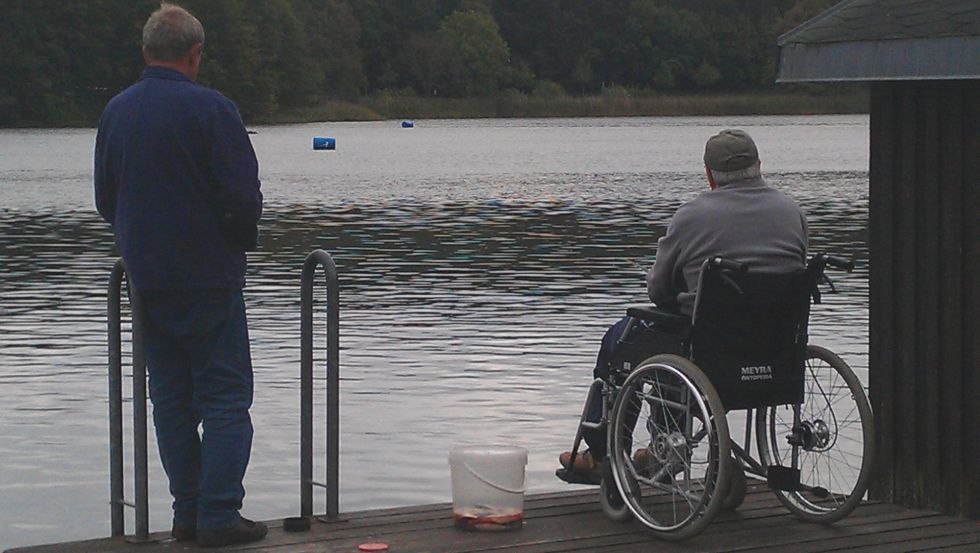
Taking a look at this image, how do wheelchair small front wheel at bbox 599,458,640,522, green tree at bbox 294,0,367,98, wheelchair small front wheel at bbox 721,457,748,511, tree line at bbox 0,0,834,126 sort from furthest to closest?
green tree at bbox 294,0,367,98 < tree line at bbox 0,0,834,126 < wheelchair small front wheel at bbox 721,457,748,511 < wheelchair small front wheel at bbox 599,458,640,522

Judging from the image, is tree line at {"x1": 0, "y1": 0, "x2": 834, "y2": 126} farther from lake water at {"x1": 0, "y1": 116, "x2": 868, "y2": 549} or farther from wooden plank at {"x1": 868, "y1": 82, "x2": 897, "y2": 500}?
wooden plank at {"x1": 868, "y1": 82, "x2": 897, "y2": 500}

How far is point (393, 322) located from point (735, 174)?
8984mm

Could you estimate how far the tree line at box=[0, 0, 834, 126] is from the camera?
375 ft

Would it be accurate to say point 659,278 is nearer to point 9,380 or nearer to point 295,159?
point 9,380

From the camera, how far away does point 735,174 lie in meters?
6.16

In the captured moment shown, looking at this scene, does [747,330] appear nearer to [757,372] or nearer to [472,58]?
[757,372]

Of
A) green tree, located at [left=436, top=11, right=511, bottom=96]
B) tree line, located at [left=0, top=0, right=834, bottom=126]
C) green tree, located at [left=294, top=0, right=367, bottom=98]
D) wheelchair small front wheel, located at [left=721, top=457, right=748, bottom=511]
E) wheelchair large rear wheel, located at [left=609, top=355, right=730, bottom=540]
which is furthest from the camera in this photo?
green tree, located at [left=436, top=11, right=511, bottom=96]

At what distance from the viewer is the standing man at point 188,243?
578 centimetres

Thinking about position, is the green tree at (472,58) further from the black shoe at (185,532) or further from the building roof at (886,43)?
the black shoe at (185,532)

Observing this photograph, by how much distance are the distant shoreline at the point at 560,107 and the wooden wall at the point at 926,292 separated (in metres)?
113

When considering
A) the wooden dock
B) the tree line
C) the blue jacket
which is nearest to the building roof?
the wooden dock

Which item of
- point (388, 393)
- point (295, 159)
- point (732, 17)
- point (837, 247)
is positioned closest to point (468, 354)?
point (388, 393)

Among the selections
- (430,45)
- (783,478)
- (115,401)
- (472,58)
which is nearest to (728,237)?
(783,478)

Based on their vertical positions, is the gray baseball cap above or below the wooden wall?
above
